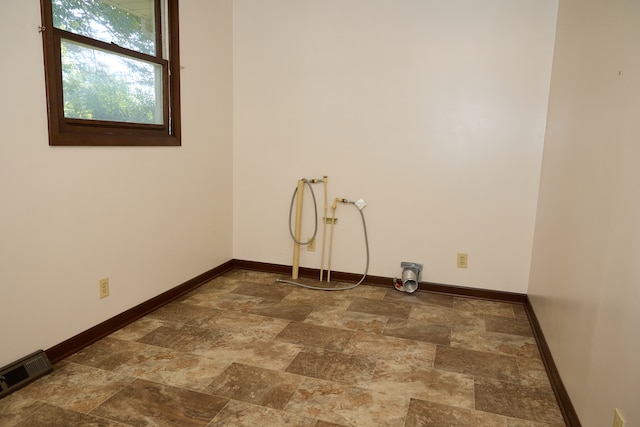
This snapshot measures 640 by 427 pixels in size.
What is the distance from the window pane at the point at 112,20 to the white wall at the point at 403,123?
107cm

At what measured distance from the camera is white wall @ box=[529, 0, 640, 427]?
1.48 m

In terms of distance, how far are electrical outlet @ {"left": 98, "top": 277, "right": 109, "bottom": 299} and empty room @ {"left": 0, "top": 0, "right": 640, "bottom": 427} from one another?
0.06ft

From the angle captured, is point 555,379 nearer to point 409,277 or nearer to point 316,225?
point 409,277

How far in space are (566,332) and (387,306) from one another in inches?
55.2

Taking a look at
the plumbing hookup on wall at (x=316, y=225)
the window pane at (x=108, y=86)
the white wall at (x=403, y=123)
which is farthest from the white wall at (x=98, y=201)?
the plumbing hookup on wall at (x=316, y=225)

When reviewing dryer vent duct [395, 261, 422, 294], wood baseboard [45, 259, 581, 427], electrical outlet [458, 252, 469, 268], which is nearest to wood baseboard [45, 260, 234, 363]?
wood baseboard [45, 259, 581, 427]

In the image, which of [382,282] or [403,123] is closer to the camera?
[403,123]

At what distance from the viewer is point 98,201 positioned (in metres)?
2.60

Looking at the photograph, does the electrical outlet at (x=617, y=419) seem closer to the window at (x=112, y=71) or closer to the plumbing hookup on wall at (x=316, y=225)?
the plumbing hookup on wall at (x=316, y=225)

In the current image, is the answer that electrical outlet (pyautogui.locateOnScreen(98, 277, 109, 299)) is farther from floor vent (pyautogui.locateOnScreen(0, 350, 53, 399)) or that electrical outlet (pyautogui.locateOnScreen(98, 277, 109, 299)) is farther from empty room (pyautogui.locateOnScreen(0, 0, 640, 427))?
floor vent (pyautogui.locateOnScreen(0, 350, 53, 399))

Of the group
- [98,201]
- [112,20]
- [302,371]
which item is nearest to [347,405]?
[302,371]

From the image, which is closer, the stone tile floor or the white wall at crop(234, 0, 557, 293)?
the stone tile floor

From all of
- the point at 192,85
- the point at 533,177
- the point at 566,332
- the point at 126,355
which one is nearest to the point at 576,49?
the point at 533,177

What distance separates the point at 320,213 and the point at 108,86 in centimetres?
198
